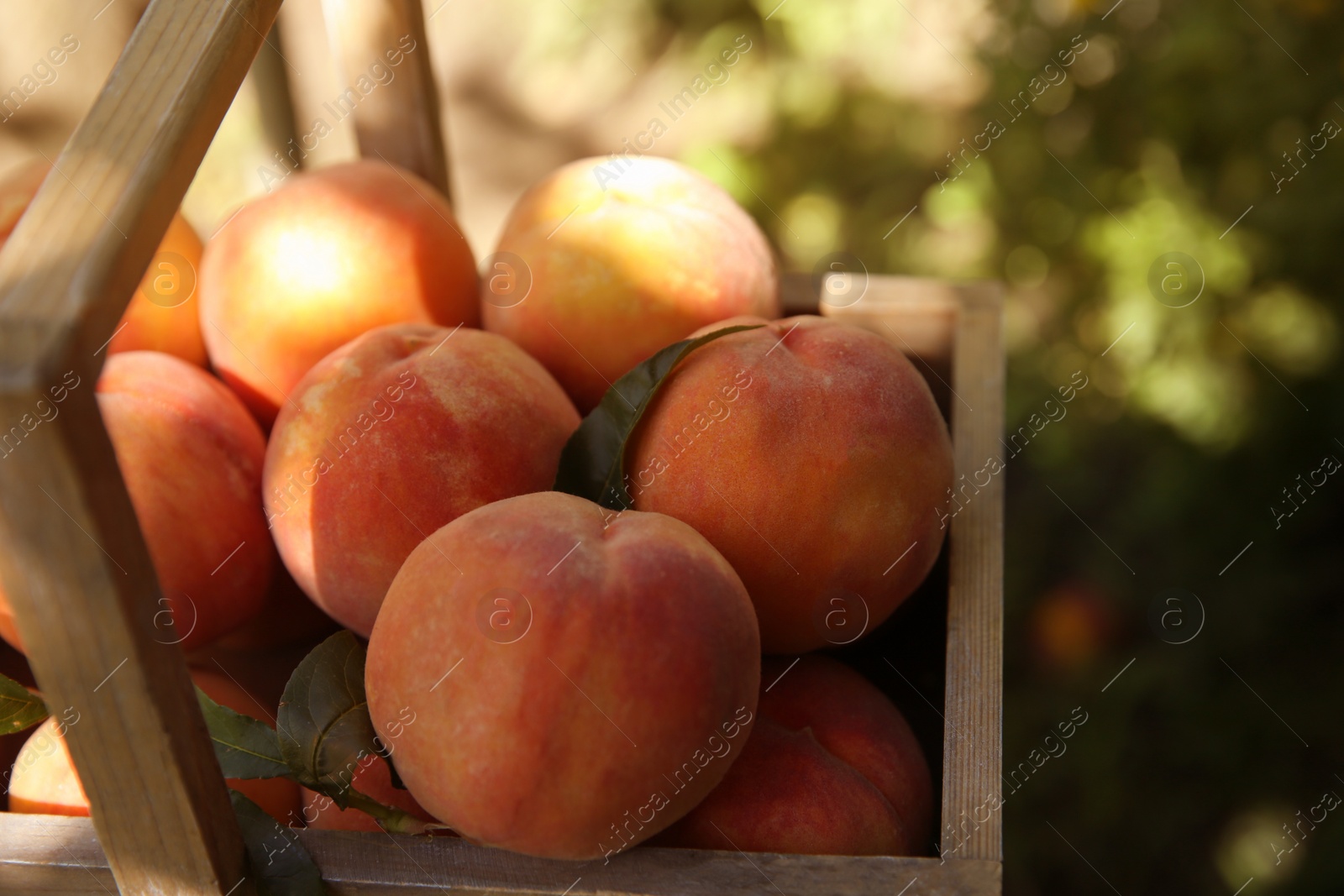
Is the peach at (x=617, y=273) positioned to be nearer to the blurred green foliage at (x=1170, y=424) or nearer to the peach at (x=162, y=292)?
the peach at (x=162, y=292)

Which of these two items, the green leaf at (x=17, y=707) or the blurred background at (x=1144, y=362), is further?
the blurred background at (x=1144, y=362)

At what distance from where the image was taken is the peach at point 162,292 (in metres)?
0.82

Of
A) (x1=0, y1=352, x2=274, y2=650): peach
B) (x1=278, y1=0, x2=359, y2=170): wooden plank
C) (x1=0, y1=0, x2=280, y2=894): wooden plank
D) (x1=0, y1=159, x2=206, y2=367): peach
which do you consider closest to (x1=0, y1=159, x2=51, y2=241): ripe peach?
(x1=0, y1=159, x2=206, y2=367): peach

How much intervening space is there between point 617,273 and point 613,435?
0.17 metres

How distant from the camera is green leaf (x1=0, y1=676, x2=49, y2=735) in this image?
2.15 ft

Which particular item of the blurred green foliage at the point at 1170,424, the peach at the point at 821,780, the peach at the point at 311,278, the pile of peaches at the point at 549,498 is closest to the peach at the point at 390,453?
the pile of peaches at the point at 549,498

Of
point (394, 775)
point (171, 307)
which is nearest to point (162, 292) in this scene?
point (171, 307)

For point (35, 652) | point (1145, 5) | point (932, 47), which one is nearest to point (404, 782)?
point (35, 652)

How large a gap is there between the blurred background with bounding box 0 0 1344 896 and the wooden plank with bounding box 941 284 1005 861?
1.77ft

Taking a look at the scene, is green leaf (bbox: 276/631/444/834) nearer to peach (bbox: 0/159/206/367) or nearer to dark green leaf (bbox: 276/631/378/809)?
dark green leaf (bbox: 276/631/378/809)

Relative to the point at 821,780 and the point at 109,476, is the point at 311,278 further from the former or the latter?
the point at 821,780

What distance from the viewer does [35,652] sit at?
17.9 inches

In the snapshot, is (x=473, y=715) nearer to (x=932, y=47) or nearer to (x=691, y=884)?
(x=691, y=884)

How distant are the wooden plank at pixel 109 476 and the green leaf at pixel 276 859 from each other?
0.7 inches
